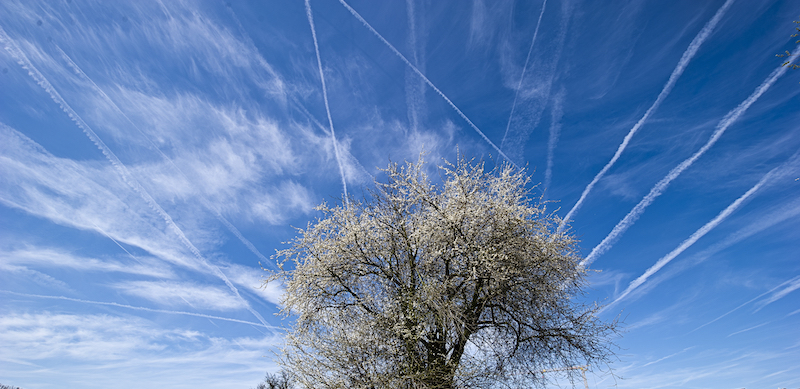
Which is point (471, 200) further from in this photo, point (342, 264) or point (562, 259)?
point (342, 264)

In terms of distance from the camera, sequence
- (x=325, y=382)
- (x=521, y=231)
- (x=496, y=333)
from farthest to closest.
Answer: (x=496, y=333) < (x=521, y=231) < (x=325, y=382)

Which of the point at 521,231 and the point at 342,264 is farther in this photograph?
the point at 342,264

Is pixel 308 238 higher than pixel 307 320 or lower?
higher

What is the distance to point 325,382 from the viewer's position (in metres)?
8.58

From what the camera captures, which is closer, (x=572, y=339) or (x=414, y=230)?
(x=572, y=339)

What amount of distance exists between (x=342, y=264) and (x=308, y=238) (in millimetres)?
1489

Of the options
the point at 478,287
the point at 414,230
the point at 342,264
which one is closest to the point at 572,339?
the point at 478,287

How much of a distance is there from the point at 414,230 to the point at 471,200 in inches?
72.5

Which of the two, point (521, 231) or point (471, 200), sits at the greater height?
point (471, 200)

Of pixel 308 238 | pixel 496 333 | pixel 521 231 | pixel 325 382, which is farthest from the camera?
pixel 308 238

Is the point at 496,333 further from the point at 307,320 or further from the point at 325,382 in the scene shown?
the point at 307,320

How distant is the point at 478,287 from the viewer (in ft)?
29.8

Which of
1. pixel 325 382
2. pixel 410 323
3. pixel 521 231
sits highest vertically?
pixel 521 231

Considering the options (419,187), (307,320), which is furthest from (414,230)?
(307,320)
